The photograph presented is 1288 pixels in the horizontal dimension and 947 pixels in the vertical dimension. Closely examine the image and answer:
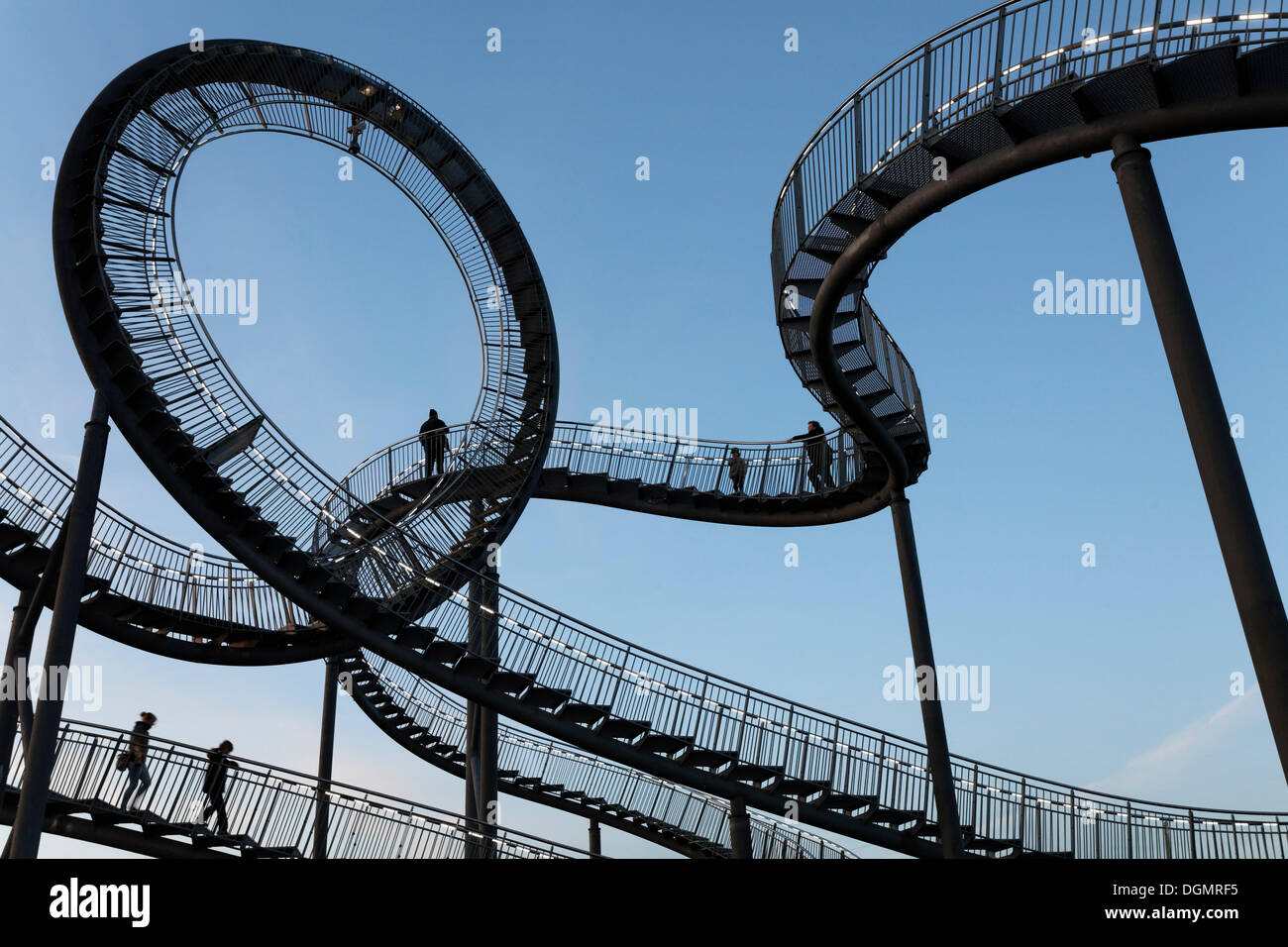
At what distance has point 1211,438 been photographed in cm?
947

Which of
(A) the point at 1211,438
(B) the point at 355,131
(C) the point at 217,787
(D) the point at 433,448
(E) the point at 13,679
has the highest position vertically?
(B) the point at 355,131

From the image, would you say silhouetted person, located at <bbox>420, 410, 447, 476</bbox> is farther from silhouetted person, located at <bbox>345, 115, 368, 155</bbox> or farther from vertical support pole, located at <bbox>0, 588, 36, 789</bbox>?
vertical support pole, located at <bbox>0, 588, 36, 789</bbox>

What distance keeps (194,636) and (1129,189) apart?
1475cm

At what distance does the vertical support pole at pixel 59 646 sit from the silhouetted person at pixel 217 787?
2.05m

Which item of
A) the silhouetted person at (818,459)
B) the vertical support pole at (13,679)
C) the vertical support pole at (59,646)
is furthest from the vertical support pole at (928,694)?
the vertical support pole at (13,679)

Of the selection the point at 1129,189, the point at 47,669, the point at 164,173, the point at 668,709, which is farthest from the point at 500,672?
the point at 1129,189

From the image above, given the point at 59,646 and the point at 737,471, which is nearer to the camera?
the point at 59,646

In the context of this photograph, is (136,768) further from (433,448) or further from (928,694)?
(928,694)

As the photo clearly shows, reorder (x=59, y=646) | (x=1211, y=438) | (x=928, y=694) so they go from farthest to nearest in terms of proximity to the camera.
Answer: (x=928, y=694), (x=59, y=646), (x=1211, y=438)

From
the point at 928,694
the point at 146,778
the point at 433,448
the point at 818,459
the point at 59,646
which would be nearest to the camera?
the point at 59,646

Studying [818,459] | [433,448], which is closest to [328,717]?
[433,448]

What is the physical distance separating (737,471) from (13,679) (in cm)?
1489

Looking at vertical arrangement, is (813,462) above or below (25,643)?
above
